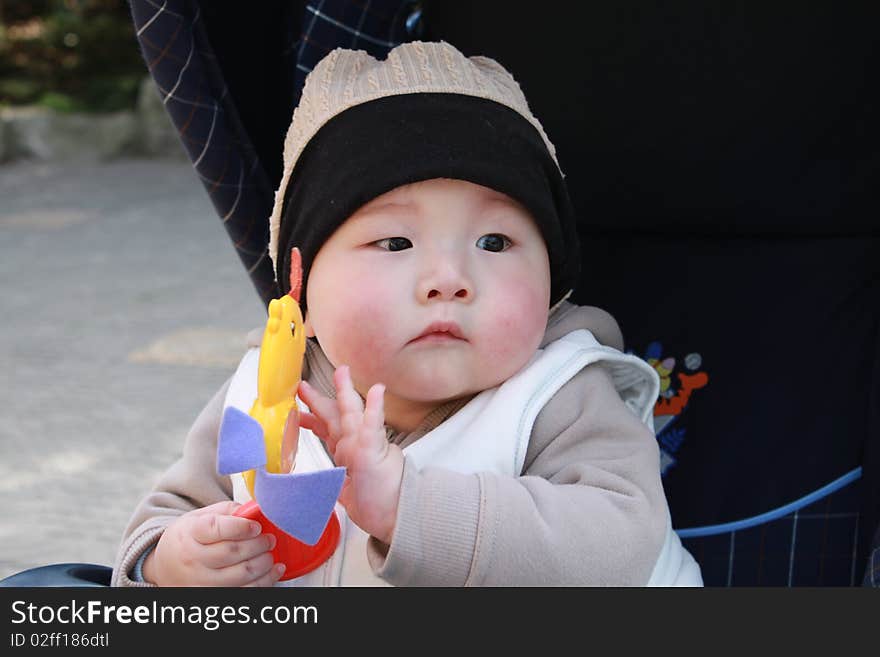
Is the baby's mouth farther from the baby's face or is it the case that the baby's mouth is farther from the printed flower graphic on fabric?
the printed flower graphic on fabric

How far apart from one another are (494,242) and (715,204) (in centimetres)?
40

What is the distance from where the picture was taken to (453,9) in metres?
1.48

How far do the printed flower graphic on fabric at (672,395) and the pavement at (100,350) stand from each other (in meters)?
1.22

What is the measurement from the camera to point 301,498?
88 cm

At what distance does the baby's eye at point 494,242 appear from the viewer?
115 cm

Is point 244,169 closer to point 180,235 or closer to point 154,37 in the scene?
point 154,37

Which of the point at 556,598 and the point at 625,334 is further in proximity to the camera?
the point at 625,334

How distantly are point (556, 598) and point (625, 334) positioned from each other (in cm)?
57

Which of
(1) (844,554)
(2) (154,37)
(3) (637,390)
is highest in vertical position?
(2) (154,37)

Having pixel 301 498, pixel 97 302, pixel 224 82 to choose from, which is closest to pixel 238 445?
pixel 301 498

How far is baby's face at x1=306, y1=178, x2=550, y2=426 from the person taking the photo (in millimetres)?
1085

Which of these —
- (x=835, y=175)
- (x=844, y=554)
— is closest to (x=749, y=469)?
(x=844, y=554)

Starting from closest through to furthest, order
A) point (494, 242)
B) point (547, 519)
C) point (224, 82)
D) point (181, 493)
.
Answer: point (547, 519)
point (494, 242)
point (181, 493)
point (224, 82)

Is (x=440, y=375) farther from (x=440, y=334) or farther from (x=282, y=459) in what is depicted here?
(x=282, y=459)
